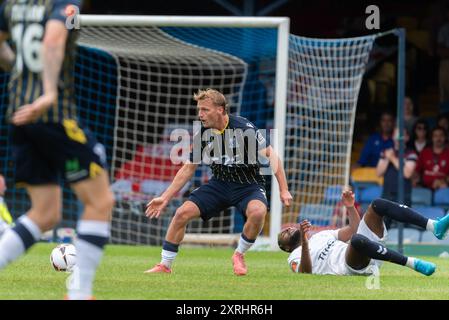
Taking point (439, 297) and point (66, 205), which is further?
point (66, 205)

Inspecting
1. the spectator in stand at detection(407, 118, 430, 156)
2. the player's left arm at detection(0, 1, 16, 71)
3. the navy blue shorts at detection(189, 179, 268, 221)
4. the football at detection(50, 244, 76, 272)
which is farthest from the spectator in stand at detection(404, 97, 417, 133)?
the player's left arm at detection(0, 1, 16, 71)

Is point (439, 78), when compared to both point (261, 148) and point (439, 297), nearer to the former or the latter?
point (261, 148)

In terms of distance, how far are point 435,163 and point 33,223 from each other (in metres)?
11.0

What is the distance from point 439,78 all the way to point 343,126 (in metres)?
4.45

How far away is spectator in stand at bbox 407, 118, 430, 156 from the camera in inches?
651

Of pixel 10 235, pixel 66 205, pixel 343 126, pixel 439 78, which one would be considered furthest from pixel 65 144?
pixel 439 78

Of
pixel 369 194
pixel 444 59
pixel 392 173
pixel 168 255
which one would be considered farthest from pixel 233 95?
pixel 168 255

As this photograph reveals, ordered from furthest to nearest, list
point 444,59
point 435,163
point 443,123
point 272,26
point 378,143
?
point 444,59
point 443,123
point 378,143
point 435,163
point 272,26

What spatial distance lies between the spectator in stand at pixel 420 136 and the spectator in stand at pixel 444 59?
2.59 m

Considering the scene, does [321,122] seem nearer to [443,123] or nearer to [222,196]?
[443,123]

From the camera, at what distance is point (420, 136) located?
1656cm

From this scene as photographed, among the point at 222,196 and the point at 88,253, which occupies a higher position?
the point at 88,253
